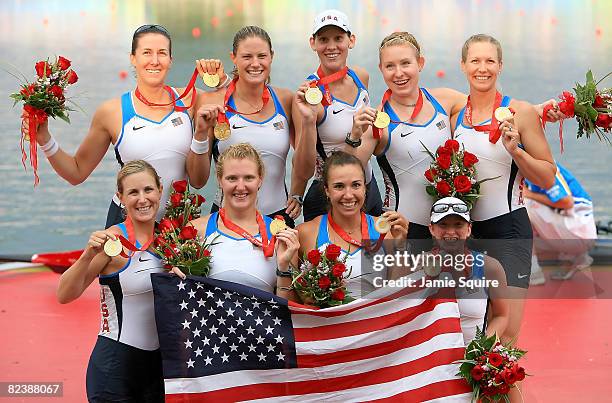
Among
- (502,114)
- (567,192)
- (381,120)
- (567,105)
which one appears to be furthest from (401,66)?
(567,192)

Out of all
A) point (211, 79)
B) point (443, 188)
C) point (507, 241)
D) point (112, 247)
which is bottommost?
point (507, 241)

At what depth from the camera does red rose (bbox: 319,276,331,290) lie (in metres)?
4.13

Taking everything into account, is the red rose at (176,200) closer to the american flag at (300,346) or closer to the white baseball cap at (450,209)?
the american flag at (300,346)

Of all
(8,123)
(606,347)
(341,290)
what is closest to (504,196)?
(341,290)

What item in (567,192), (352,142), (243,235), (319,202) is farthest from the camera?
(567,192)

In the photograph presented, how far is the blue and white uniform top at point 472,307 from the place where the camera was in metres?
4.34

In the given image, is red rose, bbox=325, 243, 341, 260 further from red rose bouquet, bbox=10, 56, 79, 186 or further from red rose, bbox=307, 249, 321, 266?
red rose bouquet, bbox=10, 56, 79, 186

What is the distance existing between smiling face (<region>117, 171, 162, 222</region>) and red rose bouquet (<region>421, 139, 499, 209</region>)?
1170mm

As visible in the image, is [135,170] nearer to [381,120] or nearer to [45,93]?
[45,93]

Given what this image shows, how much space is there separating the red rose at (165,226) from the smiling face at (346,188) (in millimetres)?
673

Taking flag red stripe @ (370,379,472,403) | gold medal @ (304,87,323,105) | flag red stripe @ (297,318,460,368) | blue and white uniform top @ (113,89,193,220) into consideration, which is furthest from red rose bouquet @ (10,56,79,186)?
flag red stripe @ (370,379,472,403)

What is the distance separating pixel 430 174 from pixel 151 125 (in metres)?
1.24

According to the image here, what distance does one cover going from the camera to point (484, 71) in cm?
468

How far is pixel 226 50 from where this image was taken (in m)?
15.9
